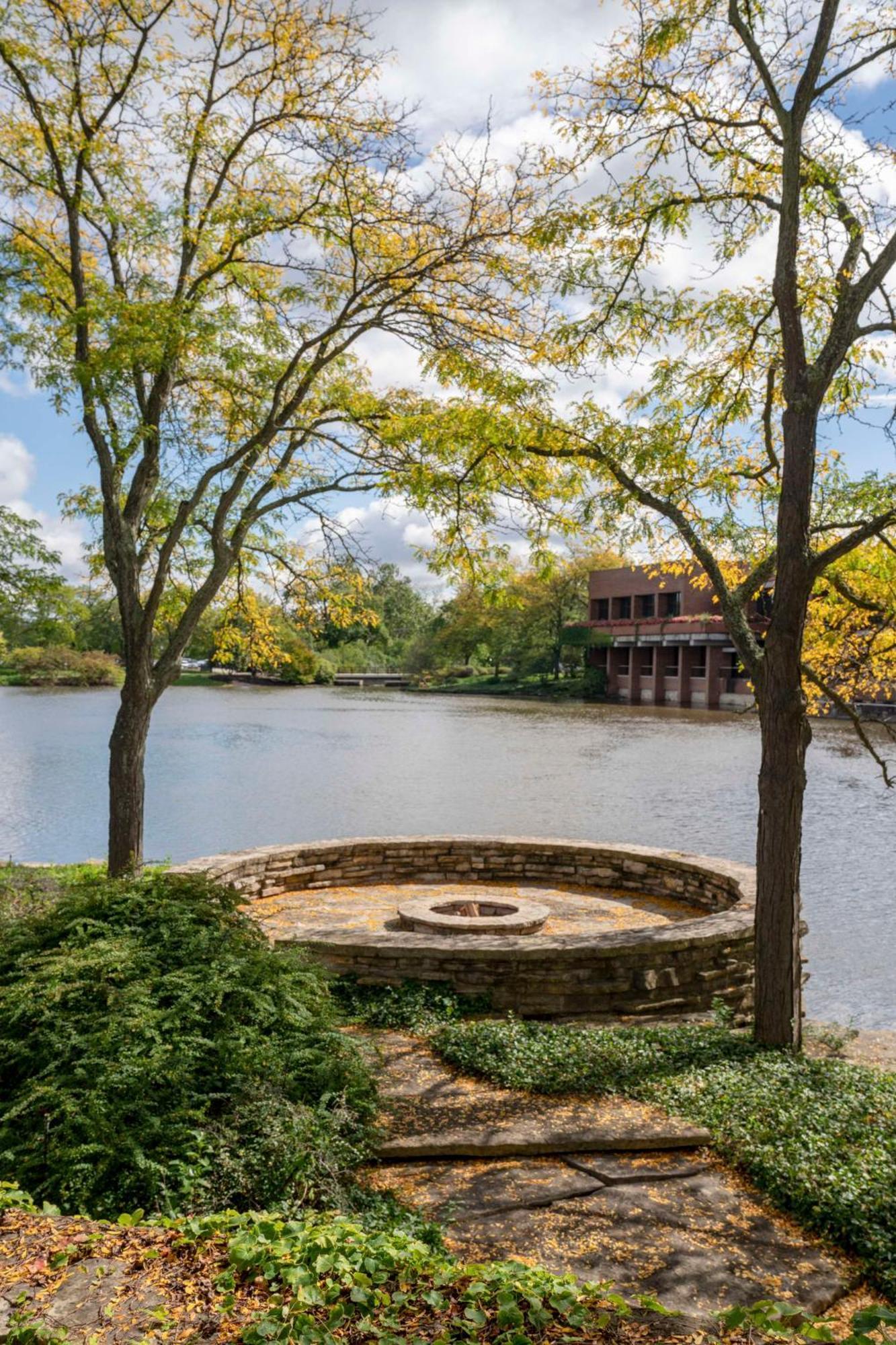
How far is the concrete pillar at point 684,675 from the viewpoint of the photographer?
178ft

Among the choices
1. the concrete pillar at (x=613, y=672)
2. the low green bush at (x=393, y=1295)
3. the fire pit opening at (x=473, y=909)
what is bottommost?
the fire pit opening at (x=473, y=909)

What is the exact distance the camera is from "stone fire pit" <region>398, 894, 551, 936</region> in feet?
26.9

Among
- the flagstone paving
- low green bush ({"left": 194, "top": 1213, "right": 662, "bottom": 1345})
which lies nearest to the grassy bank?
the flagstone paving

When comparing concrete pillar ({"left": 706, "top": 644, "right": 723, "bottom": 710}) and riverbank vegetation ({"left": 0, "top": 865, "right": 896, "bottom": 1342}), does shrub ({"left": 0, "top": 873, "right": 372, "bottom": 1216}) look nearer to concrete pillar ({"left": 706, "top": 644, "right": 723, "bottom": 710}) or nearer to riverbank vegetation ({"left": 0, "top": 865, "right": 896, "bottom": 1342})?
riverbank vegetation ({"left": 0, "top": 865, "right": 896, "bottom": 1342})

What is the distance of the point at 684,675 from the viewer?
5447 cm

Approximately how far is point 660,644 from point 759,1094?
50.5 m

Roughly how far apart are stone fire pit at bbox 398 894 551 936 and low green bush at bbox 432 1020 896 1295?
5.84ft

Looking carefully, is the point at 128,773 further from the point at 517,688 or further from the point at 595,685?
the point at 517,688

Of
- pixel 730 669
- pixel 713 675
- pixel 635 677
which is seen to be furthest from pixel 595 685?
pixel 730 669

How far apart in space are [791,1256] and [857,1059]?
14.0 feet

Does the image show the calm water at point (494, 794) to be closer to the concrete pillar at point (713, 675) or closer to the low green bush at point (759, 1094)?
the low green bush at point (759, 1094)

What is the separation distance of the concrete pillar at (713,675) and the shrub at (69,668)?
3698cm

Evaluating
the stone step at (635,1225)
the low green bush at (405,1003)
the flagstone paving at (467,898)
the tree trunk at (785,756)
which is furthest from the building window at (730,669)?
the stone step at (635,1225)

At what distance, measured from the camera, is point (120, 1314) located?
277cm
